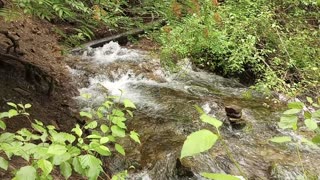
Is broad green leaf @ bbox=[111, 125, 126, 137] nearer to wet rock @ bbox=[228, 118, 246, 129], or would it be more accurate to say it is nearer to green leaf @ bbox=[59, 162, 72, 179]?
green leaf @ bbox=[59, 162, 72, 179]

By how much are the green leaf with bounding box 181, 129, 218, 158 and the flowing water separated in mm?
3564

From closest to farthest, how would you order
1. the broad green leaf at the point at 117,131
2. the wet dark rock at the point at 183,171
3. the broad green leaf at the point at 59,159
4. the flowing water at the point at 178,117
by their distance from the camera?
the broad green leaf at the point at 59,159
the broad green leaf at the point at 117,131
the wet dark rock at the point at 183,171
the flowing water at the point at 178,117

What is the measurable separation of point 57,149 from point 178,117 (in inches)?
171

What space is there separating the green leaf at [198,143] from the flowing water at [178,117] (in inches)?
140

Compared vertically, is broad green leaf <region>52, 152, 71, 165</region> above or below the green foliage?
above

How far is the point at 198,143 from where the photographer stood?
36.8 inches

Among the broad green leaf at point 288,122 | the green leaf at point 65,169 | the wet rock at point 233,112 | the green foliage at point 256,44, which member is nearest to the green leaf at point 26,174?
the green leaf at point 65,169

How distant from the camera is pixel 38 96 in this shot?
510 cm

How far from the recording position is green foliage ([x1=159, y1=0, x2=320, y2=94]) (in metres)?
7.41

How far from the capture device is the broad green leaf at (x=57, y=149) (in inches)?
66.9

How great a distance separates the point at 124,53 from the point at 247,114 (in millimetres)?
3672

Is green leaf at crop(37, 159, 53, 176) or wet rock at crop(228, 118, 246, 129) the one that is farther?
wet rock at crop(228, 118, 246, 129)

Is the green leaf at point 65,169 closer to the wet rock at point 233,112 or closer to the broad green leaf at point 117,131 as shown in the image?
the broad green leaf at point 117,131

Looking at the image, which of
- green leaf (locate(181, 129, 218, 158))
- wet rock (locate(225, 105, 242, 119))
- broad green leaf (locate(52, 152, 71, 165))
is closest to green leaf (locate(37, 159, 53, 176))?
broad green leaf (locate(52, 152, 71, 165))
